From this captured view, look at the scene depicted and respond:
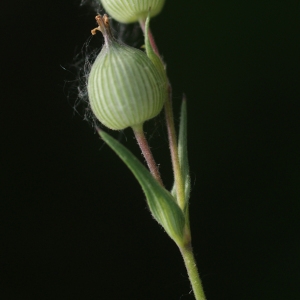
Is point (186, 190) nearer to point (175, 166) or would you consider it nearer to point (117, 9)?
point (175, 166)

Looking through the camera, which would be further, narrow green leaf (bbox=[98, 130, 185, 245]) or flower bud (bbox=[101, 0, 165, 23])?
flower bud (bbox=[101, 0, 165, 23])

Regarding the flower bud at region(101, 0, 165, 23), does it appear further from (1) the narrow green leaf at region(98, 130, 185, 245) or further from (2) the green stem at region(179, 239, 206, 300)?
(2) the green stem at region(179, 239, 206, 300)

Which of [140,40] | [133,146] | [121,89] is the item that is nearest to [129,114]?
[121,89]

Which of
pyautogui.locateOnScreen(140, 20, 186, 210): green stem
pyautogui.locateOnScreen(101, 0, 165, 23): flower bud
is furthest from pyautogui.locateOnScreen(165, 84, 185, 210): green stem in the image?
pyautogui.locateOnScreen(101, 0, 165, 23): flower bud

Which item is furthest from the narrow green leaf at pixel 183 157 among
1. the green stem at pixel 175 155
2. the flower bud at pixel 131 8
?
the flower bud at pixel 131 8

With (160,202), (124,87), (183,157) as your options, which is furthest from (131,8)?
(160,202)

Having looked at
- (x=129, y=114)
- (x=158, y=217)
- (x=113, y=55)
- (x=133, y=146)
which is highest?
(x=113, y=55)
